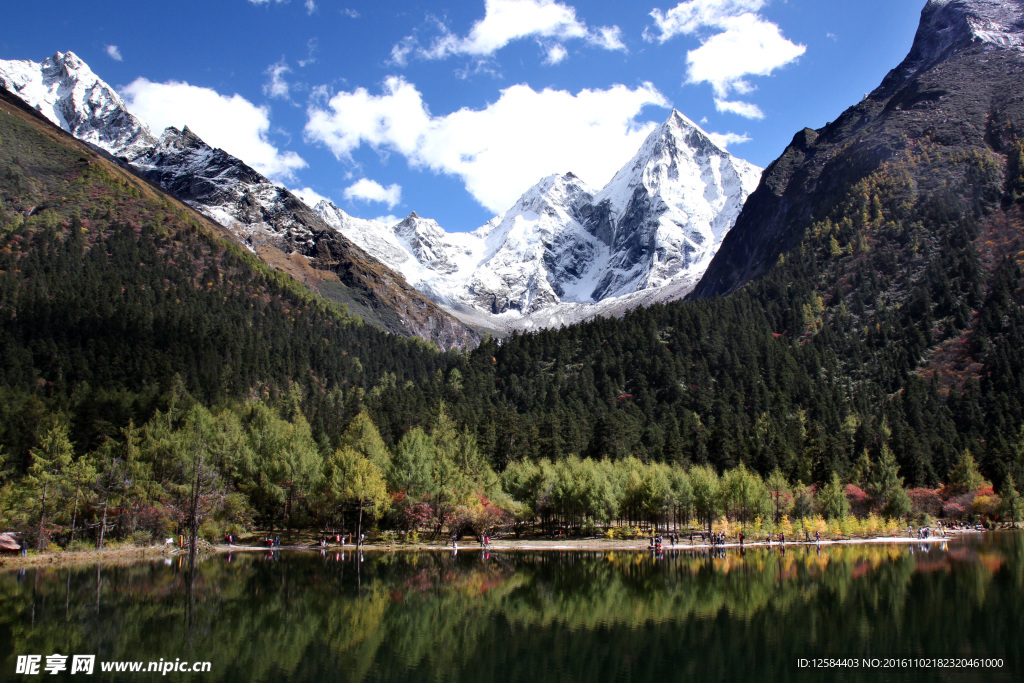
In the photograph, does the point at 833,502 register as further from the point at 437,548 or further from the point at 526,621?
the point at 526,621

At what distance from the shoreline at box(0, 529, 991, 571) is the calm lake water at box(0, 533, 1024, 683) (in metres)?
6.91

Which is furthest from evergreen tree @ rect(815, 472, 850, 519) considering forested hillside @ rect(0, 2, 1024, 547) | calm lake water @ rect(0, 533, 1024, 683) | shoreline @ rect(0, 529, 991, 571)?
calm lake water @ rect(0, 533, 1024, 683)

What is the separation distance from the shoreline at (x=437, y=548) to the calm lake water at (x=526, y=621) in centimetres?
691

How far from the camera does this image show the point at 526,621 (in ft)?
127

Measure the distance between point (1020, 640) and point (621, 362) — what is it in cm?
15321

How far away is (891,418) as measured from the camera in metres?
152

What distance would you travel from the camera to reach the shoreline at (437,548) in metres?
64.1

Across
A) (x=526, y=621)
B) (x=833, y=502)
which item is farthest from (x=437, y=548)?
(x=833, y=502)

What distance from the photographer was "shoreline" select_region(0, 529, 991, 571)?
64125mm

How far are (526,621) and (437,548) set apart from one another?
48.9 m

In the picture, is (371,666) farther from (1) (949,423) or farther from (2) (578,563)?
(1) (949,423)

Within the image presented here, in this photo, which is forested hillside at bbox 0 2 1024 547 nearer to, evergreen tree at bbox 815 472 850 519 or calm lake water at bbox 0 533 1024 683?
Result: evergreen tree at bbox 815 472 850 519

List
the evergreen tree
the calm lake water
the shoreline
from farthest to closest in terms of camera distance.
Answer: the evergreen tree < the shoreline < the calm lake water

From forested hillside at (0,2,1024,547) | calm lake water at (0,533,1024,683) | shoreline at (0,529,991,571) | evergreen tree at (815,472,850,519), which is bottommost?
shoreline at (0,529,991,571)
